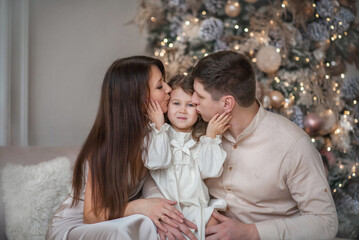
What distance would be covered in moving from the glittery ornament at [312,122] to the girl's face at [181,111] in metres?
1.49

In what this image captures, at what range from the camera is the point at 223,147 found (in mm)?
2352

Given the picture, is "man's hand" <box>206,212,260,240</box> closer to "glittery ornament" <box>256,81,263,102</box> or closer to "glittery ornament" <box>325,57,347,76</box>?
"glittery ornament" <box>256,81,263,102</box>

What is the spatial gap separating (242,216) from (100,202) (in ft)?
2.43

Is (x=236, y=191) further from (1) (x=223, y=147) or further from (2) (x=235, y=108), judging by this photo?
(2) (x=235, y=108)

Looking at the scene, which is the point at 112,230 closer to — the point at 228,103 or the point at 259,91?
the point at 228,103

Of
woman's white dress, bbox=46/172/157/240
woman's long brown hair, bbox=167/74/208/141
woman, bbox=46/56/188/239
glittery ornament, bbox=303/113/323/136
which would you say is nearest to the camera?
woman's white dress, bbox=46/172/157/240

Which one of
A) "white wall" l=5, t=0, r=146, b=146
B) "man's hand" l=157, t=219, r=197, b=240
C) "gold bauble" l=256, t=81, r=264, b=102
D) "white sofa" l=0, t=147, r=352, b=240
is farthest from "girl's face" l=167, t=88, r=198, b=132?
"white wall" l=5, t=0, r=146, b=146

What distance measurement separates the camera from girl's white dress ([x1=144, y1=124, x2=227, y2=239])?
84.7 inches

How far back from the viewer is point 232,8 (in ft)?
12.2

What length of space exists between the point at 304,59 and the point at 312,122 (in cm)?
54

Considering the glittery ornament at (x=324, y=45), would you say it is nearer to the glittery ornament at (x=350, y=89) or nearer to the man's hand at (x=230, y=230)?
the glittery ornament at (x=350, y=89)

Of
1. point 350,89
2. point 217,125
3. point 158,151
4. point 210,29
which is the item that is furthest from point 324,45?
point 158,151

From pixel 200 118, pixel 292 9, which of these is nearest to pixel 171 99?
pixel 200 118

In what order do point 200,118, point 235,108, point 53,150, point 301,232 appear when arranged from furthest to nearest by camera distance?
1. point 53,150
2. point 200,118
3. point 235,108
4. point 301,232
